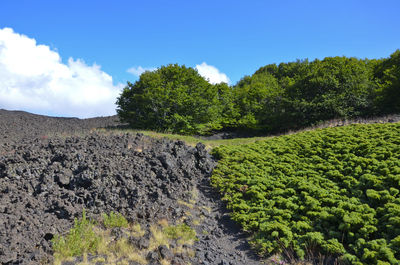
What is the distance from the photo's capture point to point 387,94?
2283 centimetres

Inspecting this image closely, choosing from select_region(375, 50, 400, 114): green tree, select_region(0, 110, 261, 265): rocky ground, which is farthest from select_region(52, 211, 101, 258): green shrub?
select_region(375, 50, 400, 114): green tree

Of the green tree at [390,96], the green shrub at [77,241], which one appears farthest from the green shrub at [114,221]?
the green tree at [390,96]

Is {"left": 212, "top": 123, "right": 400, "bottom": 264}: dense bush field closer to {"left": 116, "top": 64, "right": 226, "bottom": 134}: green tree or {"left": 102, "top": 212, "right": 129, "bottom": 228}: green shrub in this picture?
{"left": 102, "top": 212, "right": 129, "bottom": 228}: green shrub

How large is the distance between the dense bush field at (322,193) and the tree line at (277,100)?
899cm

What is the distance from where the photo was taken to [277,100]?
2703 centimetres

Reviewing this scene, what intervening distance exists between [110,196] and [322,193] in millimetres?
6124

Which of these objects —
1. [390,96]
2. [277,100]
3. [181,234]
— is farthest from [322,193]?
[277,100]

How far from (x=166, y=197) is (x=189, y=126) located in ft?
40.6

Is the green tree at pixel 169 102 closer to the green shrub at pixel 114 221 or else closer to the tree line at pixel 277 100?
the tree line at pixel 277 100

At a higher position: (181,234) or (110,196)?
(110,196)

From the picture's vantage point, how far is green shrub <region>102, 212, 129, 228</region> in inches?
270

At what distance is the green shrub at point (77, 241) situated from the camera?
5.62m

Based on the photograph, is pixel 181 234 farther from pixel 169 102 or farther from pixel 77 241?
pixel 169 102

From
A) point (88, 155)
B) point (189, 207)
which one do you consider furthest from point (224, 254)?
point (88, 155)
